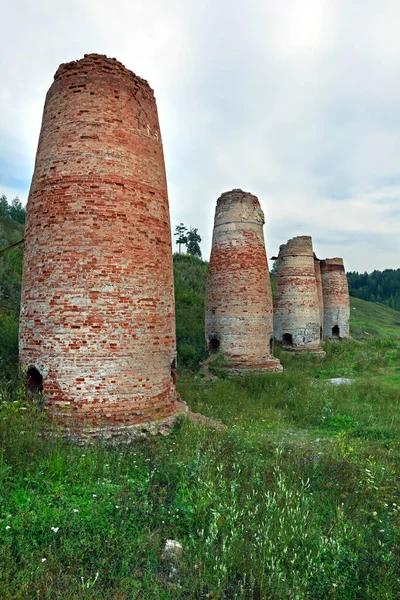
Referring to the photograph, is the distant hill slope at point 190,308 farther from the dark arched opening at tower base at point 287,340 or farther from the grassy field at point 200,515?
the grassy field at point 200,515

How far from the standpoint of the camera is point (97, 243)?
240 inches

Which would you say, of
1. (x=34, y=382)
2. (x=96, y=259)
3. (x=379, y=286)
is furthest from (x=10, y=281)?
(x=379, y=286)

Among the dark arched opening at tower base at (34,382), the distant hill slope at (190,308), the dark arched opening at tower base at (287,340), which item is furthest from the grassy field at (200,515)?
the dark arched opening at tower base at (287,340)

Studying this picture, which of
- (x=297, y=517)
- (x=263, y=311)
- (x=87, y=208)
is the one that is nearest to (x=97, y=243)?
(x=87, y=208)

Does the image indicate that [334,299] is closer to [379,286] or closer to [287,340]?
[287,340]

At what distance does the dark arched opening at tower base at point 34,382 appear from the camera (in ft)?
20.7

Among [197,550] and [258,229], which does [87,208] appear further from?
[258,229]

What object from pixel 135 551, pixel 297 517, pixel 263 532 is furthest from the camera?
pixel 297 517

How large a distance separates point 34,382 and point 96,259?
235 cm

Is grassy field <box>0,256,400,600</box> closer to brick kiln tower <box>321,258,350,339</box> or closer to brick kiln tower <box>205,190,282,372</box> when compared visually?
brick kiln tower <box>205,190,282,372</box>

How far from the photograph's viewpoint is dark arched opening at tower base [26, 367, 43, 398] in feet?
20.7

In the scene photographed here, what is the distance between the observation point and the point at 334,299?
23984mm

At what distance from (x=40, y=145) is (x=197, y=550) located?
6.44 meters

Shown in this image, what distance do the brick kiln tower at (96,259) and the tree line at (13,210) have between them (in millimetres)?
45605
